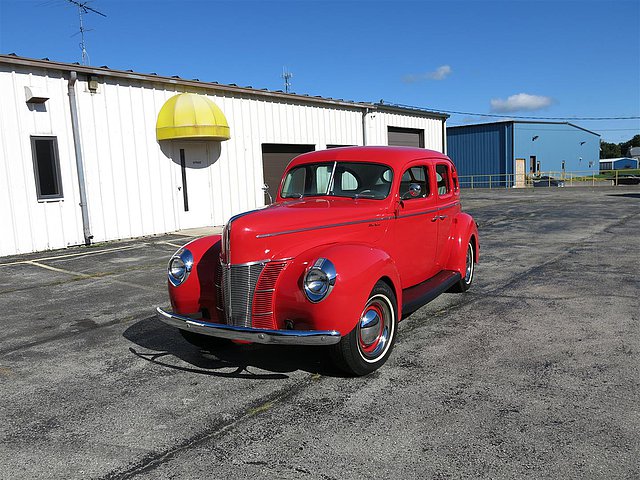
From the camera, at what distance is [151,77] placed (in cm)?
1348

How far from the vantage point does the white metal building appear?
11273mm

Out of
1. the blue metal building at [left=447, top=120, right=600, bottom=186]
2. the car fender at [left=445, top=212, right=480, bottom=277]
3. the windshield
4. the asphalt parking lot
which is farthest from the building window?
the blue metal building at [left=447, top=120, right=600, bottom=186]

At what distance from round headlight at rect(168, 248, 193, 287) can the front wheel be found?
154 centimetres

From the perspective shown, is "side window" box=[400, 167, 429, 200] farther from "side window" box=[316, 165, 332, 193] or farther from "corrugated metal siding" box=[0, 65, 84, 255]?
"corrugated metal siding" box=[0, 65, 84, 255]

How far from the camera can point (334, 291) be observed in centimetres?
379

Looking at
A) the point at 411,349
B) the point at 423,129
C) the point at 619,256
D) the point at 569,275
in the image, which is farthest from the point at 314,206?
the point at 423,129

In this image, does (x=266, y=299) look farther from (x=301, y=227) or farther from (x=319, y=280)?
(x=301, y=227)

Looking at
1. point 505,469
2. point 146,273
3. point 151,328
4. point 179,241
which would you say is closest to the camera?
point 505,469

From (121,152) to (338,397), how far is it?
36.3ft

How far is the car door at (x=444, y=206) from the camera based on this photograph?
6090mm

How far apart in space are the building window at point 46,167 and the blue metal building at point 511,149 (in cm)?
3589

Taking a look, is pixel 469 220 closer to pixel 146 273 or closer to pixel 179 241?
pixel 146 273

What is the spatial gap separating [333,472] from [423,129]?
72.4ft

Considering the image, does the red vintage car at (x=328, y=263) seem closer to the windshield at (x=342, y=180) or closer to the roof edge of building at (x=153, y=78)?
the windshield at (x=342, y=180)
